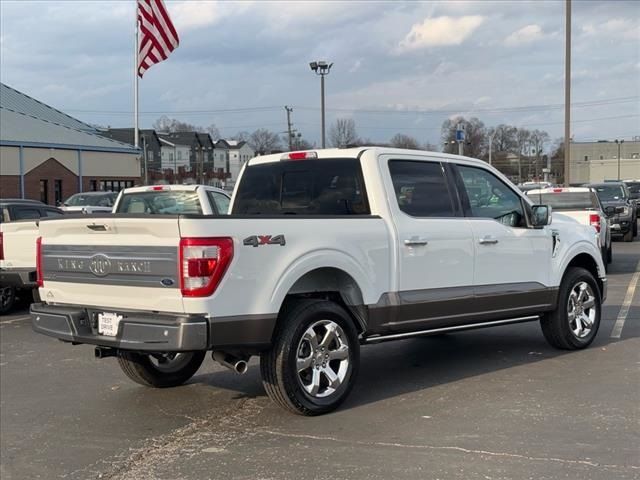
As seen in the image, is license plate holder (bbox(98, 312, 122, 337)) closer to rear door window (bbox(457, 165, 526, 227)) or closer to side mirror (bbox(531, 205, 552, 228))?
rear door window (bbox(457, 165, 526, 227))

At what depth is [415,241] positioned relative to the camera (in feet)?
19.5

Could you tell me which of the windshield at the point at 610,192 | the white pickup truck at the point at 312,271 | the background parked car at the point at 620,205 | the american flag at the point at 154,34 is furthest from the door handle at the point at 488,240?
the american flag at the point at 154,34

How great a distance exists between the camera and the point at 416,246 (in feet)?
19.6

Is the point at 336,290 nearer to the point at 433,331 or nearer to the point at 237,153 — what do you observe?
the point at 433,331

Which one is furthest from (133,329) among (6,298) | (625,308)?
(625,308)

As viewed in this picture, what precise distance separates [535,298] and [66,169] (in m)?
34.9

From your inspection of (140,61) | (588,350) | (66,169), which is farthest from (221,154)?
(588,350)

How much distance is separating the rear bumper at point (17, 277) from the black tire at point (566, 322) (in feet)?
22.9

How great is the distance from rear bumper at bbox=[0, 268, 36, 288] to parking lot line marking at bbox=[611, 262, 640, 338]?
7767 millimetres

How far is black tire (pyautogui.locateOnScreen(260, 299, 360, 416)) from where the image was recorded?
5160 mm

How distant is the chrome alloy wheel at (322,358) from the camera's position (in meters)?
5.35

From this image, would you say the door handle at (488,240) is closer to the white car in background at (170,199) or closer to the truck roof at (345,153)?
the truck roof at (345,153)

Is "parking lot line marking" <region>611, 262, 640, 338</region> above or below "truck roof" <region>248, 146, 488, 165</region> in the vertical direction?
below

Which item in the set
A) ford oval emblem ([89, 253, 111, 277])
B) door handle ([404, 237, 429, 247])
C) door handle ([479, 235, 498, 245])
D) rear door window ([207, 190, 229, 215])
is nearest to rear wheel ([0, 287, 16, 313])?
rear door window ([207, 190, 229, 215])
